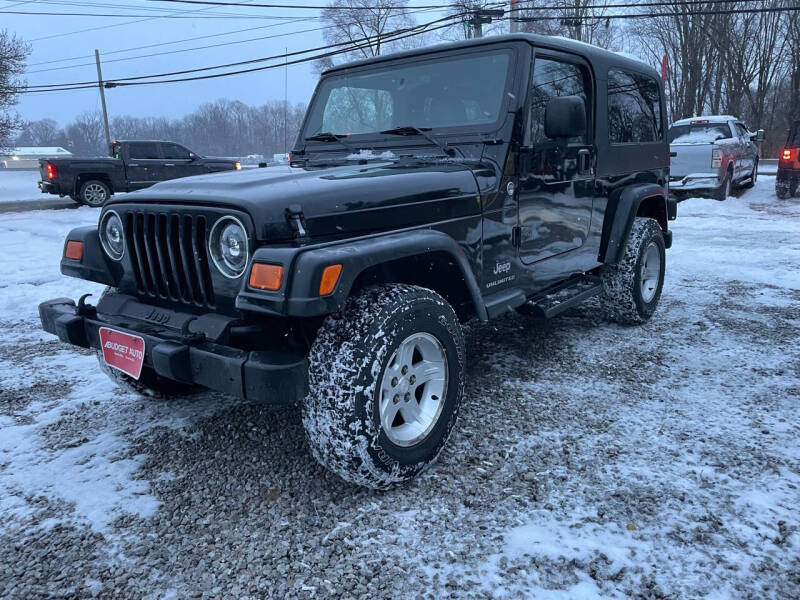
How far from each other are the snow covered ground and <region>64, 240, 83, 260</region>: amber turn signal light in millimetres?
988

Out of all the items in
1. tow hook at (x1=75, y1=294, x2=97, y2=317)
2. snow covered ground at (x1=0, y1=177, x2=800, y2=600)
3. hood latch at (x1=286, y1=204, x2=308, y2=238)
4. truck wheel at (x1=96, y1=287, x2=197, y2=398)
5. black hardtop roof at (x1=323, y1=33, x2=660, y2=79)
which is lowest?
snow covered ground at (x1=0, y1=177, x2=800, y2=600)

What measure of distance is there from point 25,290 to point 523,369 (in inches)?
220

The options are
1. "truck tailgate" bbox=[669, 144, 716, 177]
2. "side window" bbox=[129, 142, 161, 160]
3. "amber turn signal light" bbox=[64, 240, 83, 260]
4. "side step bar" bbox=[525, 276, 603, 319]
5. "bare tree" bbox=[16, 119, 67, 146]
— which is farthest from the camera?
"bare tree" bbox=[16, 119, 67, 146]

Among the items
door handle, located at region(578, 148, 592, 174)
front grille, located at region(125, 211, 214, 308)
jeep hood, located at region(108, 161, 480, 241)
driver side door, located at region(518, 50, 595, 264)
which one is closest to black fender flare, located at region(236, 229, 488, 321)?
jeep hood, located at region(108, 161, 480, 241)

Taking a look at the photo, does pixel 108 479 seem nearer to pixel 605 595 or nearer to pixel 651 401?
pixel 605 595

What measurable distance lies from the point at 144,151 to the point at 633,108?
48.4 feet

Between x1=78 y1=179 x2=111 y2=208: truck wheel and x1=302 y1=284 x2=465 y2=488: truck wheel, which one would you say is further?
x1=78 y1=179 x2=111 y2=208: truck wheel

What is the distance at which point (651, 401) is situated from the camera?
3.59 meters

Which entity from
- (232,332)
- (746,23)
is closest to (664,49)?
(746,23)

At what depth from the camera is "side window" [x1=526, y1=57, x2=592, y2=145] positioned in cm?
349

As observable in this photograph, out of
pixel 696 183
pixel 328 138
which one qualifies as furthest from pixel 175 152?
pixel 328 138

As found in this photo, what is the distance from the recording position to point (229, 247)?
8.06 ft

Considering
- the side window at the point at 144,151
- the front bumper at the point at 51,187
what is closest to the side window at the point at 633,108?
the side window at the point at 144,151

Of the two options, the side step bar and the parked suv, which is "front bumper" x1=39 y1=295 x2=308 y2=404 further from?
the parked suv
